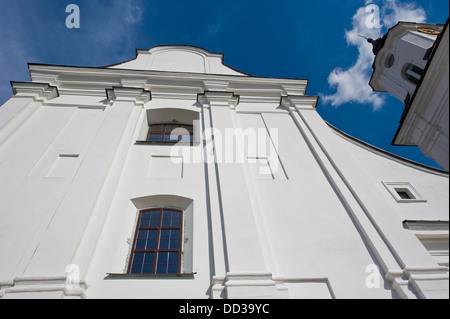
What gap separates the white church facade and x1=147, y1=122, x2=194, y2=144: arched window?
0.08 m

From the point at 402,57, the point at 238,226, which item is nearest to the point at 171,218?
the point at 238,226

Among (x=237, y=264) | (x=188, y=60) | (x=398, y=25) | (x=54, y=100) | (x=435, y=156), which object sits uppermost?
(x=398, y=25)

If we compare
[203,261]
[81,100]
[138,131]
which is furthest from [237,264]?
[81,100]

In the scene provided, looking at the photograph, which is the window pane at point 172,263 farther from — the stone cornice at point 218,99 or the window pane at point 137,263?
the stone cornice at point 218,99

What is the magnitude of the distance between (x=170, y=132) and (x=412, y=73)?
48.6ft

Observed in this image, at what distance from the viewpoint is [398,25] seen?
18719 millimetres

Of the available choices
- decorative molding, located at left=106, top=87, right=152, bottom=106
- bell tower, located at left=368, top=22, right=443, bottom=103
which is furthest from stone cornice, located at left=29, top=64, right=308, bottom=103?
bell tower, located at left=368, top=22, right=443, bottom=103

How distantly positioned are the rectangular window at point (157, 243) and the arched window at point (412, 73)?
16131 mm

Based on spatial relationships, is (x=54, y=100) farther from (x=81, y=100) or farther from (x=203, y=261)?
(x=203, y=261)

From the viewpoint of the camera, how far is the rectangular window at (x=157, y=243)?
6.00 meters

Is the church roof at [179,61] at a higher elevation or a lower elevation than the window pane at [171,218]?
higher

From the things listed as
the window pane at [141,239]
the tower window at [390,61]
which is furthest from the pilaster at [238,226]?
the tower window at [390,61]

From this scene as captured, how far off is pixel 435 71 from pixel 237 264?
166 inches

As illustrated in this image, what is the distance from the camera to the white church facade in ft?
17.4
